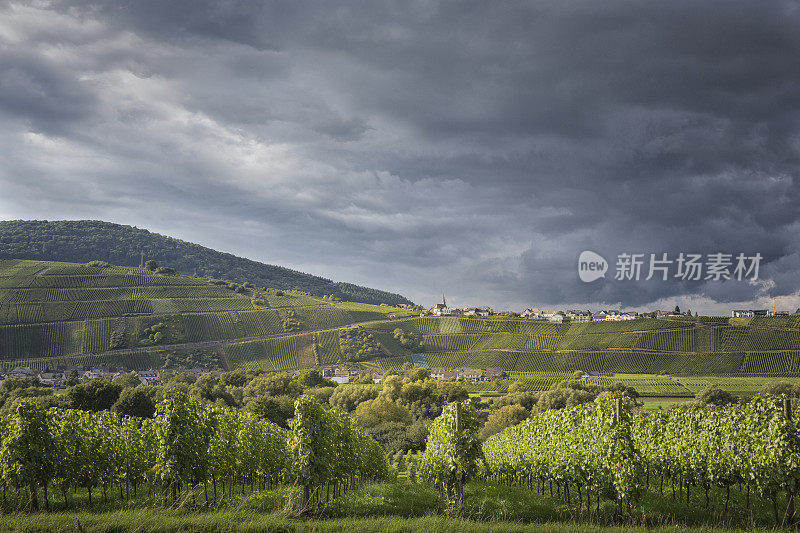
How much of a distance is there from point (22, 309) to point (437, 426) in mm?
136241

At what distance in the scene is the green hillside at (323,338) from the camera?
106 m

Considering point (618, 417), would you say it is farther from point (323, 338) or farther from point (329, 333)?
point (329, 333)

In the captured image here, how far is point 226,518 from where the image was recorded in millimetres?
11422

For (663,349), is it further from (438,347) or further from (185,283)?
(185,283)

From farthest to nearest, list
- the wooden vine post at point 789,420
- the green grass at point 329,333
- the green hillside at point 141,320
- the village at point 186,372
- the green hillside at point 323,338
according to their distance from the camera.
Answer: the green hillside at point 141,320
the green grass at point 329,333
the green hillside at point 323,338
the village at point 186,372
the wooden vine post at point 789,420

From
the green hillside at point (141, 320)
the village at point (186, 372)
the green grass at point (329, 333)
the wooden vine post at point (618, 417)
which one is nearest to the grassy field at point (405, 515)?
the wooden vine post at point (618, 417)

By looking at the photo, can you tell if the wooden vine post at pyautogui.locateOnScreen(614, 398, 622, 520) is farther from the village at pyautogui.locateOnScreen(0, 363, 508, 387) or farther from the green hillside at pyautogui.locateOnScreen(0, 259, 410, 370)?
the green hillside at pyautogui.locateOnScreen(0, 259, 410, 370)

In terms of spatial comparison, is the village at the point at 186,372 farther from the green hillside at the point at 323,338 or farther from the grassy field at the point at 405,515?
the grassy field at the point at 405,515

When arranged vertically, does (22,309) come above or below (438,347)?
above

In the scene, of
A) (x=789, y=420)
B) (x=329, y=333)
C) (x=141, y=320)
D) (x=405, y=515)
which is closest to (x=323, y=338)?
(x=329, y=333)

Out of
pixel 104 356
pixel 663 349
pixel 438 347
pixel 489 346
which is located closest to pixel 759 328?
pixel 663 349

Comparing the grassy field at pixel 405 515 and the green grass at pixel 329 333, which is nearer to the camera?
the grassy field at pixel 405 515

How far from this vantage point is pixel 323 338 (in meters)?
138

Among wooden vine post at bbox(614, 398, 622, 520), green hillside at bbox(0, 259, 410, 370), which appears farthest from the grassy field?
green hillside at bbox(0, 259, 410, 370)
